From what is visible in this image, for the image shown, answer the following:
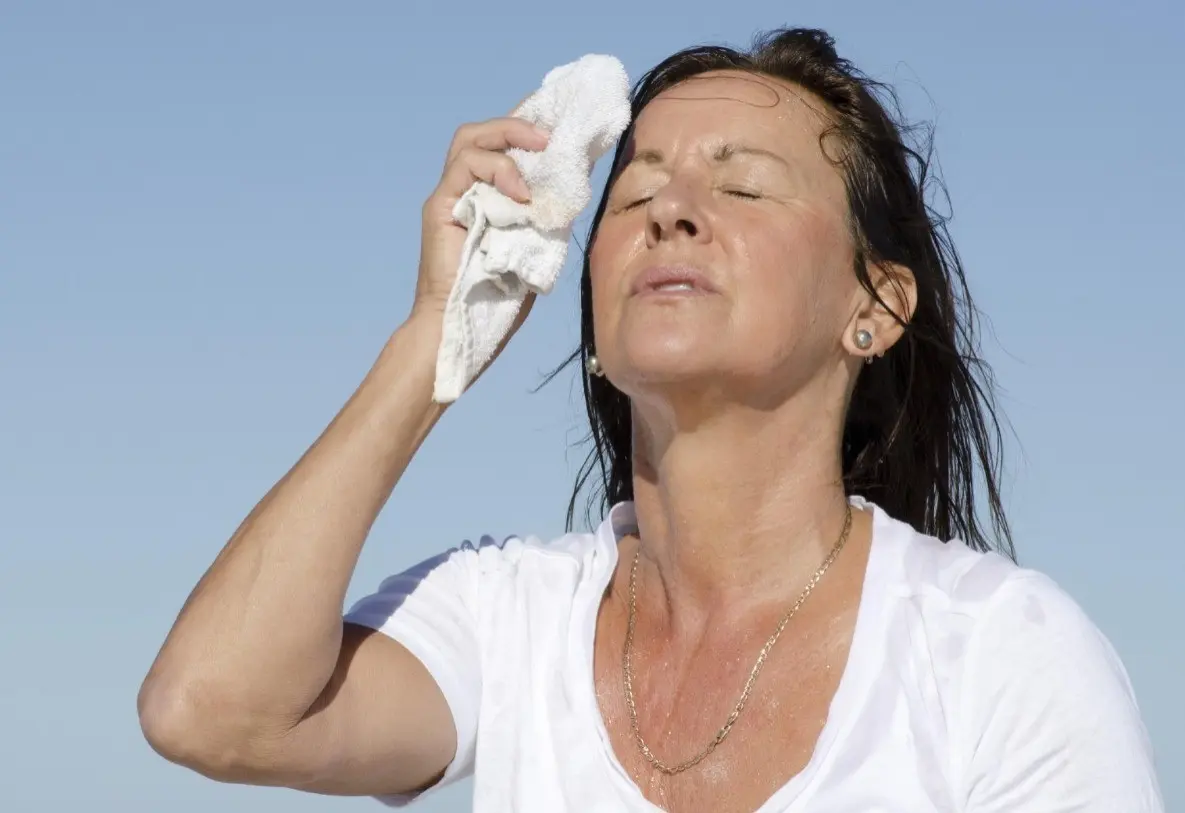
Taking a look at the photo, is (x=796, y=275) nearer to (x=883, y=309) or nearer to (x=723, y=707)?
(x=883, y=309)

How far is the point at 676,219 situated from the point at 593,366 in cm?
65

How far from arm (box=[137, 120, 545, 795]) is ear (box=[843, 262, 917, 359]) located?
0.90 meters

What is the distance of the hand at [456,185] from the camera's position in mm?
3531

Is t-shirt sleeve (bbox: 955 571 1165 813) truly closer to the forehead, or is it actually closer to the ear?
the ear

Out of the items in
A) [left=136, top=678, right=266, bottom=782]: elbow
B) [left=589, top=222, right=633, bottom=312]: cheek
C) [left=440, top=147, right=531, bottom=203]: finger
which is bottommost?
[left=136, top=678, right=266, bottom=782]: elbow

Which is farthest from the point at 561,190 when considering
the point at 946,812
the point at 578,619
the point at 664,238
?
the point at 946,812

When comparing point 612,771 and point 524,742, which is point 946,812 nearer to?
point 612,771

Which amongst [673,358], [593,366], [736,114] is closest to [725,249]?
[673,358]

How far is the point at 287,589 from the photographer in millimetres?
3330

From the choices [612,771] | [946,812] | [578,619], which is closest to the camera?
[946,812]

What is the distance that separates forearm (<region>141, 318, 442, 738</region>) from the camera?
3.30 meters

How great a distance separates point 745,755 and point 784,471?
2.22 ft

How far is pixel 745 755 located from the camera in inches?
132

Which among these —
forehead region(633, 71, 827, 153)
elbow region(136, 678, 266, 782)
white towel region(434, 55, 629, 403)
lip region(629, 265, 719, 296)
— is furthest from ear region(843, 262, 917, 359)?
elbow region(136, 678, 266, 782)
